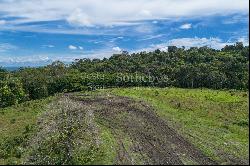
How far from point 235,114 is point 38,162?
29.7m

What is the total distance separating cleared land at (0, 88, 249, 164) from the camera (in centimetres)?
3475

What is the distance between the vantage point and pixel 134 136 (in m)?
42.3

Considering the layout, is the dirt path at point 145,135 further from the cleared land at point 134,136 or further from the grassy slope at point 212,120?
the grassy slope at point 212,120

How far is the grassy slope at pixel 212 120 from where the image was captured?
121 ft

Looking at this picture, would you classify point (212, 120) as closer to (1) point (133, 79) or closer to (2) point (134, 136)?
(2) point (134, 136)

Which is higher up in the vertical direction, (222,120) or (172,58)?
(172,58)

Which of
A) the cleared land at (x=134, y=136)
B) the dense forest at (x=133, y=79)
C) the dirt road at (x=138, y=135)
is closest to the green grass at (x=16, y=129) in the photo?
the cleared land at (x=134, y=136)

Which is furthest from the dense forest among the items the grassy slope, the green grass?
the grassy slope

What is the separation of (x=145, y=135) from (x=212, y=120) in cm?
1133

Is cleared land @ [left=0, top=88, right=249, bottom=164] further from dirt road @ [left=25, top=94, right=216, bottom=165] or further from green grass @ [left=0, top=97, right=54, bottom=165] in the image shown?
green grass @ [left=0, top=97, right=54, bottom=165]

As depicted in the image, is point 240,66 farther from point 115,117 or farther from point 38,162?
point 38,162

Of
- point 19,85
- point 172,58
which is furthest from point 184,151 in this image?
point 172,58

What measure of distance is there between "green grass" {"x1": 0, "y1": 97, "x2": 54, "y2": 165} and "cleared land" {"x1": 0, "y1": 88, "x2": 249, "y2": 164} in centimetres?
14

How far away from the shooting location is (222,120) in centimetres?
5103
